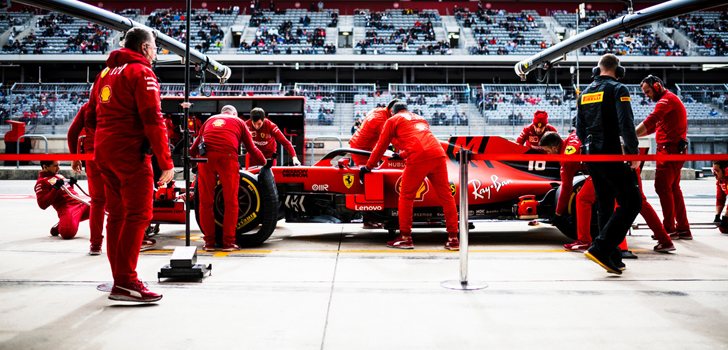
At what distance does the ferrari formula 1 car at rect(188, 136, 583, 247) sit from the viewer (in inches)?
240

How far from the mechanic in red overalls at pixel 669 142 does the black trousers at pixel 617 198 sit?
1994 millimetres

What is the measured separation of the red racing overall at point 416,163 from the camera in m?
5.74

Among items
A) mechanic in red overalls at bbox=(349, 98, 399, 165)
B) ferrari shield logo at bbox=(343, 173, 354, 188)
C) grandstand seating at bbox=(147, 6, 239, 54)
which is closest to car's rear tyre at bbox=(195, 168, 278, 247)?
ferrari shield logo at bbox=(343, 173, 354, 188)

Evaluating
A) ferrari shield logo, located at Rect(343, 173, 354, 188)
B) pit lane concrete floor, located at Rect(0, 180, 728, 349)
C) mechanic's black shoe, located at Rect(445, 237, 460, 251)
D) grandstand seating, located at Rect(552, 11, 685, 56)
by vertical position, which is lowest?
pit lane concrete floor, located at Rect(0, 180, 728, 349)

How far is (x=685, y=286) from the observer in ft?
13.6

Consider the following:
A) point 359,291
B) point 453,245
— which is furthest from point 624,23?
point 359,291

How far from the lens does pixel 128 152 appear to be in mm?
3604

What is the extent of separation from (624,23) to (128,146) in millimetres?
5143

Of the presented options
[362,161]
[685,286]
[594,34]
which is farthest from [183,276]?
[594,34]

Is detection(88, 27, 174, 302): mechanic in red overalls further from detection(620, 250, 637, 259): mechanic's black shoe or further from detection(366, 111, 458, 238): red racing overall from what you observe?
detection(620, 250, 637, 259): mechanic's black shoe

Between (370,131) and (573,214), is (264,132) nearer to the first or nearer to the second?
(370,131)

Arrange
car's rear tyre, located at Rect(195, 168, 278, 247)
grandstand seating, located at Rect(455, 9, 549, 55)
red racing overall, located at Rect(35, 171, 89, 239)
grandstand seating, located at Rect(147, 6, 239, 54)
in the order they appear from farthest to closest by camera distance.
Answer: grandstand seating, located at Rect(147, 6, 239, 54) < grandstand seating, located at Rect(455, 9, 549, 55) < red racing overall, located at Rect(35, 171, 89, 239) < car's rear tyre, located at Rect(195, 168, 278, 247)

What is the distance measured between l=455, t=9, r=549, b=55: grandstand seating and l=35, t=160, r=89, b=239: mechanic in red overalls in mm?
31365

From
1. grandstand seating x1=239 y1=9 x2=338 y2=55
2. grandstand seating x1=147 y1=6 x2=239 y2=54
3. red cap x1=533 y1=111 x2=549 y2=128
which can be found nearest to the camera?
red cap x1=533 y1=111 x2=549 y2=128
